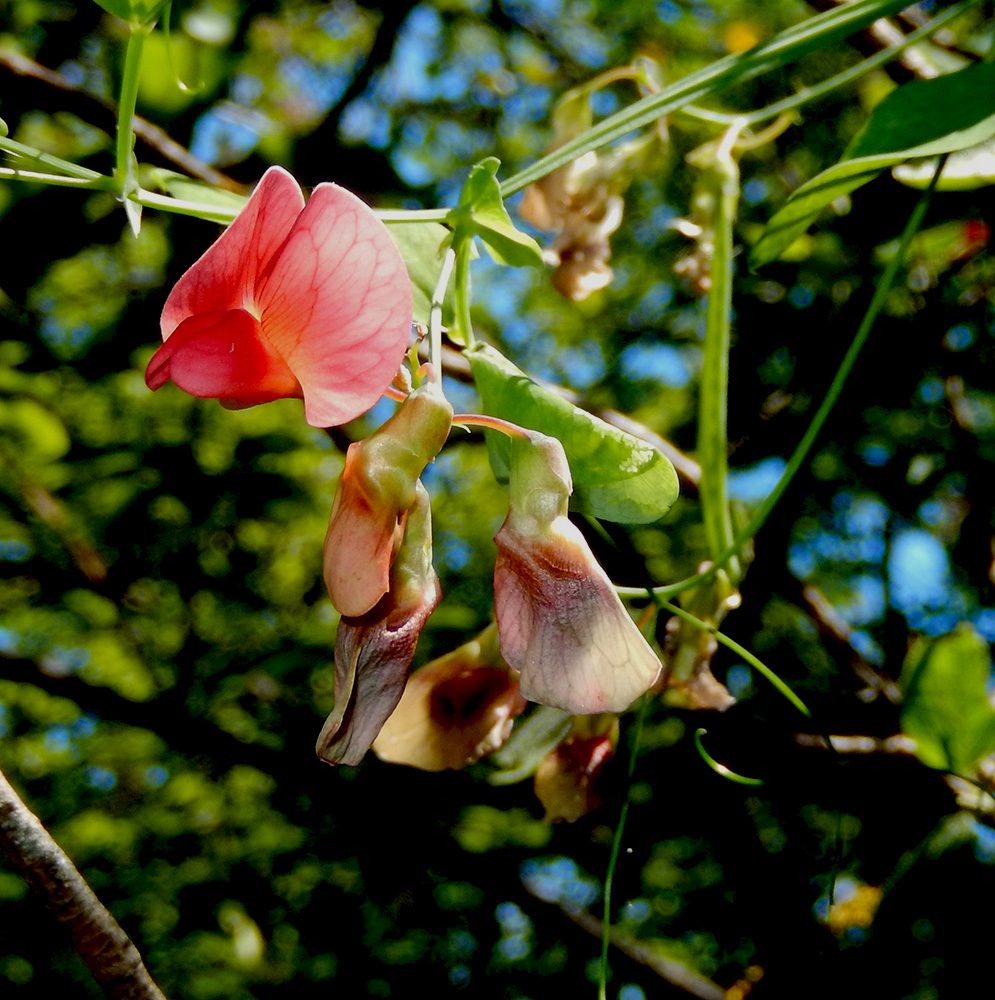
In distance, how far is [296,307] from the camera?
302 millimetres

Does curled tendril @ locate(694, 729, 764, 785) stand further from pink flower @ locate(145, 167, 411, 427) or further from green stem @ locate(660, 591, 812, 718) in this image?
pink flower @ locate(145, 167, 411, 427)

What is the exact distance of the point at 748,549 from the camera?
0.87 m

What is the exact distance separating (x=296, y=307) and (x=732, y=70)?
0.22 meters

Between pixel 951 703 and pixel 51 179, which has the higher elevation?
pixel 51 179

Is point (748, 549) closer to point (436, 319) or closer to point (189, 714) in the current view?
point (436, 319)

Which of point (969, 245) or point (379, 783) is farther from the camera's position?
point (379, 783)

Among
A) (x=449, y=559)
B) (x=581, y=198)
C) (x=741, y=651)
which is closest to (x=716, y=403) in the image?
(x=741, y=651)

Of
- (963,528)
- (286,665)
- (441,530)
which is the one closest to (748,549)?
(963,528)

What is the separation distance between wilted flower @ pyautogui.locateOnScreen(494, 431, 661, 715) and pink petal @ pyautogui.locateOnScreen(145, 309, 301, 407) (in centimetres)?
9

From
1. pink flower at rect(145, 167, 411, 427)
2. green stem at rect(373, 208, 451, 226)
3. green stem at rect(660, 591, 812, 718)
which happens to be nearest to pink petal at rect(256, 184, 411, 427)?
pink flower at rect(145, 167, 411, 427)

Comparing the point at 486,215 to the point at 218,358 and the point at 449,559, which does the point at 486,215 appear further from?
the point at 449,559

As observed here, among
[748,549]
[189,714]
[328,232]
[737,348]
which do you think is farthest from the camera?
[737,348]

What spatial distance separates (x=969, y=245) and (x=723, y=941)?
4.11 ft

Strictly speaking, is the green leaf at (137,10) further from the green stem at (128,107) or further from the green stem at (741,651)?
the green stem at (741,651)
